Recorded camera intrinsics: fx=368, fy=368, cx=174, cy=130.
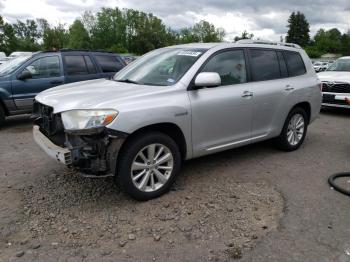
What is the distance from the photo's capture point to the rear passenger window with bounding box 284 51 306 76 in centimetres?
605

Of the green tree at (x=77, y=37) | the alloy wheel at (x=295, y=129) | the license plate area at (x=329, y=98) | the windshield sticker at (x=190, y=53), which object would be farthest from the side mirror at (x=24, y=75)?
the green tree at (x=77, y=37)

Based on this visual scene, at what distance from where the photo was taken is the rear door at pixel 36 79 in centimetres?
796

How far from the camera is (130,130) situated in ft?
12.5

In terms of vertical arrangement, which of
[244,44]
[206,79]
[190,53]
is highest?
[244,44]

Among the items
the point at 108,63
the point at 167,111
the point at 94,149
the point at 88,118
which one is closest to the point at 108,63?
the point at 108,63

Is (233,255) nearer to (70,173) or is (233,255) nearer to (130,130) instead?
(130,130)

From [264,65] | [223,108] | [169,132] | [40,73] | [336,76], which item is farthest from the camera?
[336,76]

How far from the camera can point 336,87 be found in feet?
33.0

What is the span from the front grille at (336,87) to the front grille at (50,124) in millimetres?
8219

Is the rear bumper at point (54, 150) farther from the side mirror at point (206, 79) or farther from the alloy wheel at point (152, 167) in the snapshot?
the side mirror at point (206, 79)

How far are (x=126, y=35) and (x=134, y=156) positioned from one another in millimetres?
90073

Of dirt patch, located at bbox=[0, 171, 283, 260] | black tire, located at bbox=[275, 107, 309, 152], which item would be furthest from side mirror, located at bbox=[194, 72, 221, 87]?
black tire, located at bbox=[275, 107, 309, 152]

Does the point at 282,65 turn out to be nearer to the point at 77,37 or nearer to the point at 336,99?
the point at 336,99

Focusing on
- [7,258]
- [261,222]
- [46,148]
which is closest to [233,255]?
[261,222]
